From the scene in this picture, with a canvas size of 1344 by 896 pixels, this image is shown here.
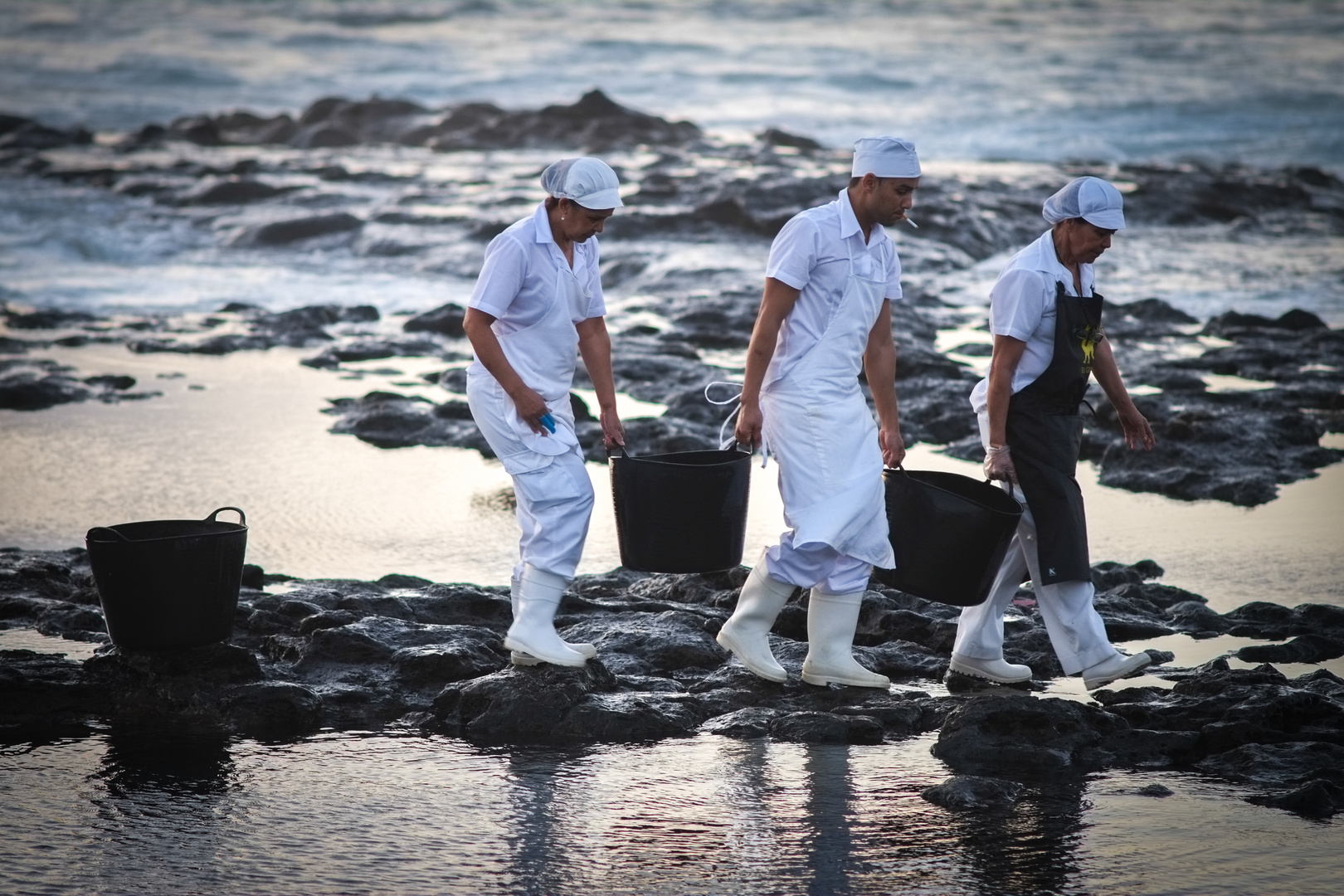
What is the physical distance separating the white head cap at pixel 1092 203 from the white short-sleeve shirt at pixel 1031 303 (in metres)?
0.12

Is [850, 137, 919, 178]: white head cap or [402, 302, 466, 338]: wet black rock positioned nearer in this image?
[850, 137, 919, 178]: white head cap

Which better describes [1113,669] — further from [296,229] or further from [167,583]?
[296,229]

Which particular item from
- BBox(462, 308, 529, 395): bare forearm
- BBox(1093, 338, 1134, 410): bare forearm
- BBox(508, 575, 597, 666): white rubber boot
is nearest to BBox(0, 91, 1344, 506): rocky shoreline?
BBox(1093, 338, 1134, 410): bare forearm

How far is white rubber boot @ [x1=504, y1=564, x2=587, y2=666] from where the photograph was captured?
5.31 metres

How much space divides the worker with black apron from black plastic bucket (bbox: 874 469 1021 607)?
14 cm

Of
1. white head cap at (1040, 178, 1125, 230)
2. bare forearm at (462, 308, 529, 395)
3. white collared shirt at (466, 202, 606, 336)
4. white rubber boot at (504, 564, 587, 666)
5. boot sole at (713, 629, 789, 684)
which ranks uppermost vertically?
white head cap at (1040, 178, 1125, 230)

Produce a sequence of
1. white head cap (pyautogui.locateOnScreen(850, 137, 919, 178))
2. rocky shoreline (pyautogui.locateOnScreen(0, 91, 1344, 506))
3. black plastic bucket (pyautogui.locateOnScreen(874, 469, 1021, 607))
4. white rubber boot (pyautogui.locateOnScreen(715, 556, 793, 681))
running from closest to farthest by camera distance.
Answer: white head cap (pyautogui.locateOnScreen(850, 137, 919, 178))
black plastic bucket (pyautogui.locateOnScreen(874, 469, 1021, 607))
white rubber boot (pyautogui.locateOnScreen(715, 556, 793, 681))
rocky shoreline (pyautogui.locateOnScreen(0, 91, 1344, 506))

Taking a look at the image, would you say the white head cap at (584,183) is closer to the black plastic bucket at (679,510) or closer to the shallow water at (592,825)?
the black plastic bucket at (679,510)

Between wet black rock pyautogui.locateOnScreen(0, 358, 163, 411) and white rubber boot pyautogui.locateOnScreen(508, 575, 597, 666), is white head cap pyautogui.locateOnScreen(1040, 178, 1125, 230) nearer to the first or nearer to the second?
white rubber boot pyautogui.locateOnScreen(508, 575, 597, 666)

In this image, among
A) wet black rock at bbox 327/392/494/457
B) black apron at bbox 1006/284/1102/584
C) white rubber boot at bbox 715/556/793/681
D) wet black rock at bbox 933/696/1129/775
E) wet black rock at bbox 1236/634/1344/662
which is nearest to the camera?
wet black rock at bbox 933/696/1129/775

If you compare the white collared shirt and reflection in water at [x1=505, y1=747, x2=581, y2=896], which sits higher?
the white collared shirt

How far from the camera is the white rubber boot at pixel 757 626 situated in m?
5.41

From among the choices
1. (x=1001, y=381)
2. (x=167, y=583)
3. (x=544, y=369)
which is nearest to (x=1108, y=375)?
(x=1001, y=381)

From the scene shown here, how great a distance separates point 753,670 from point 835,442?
923 millimetres
